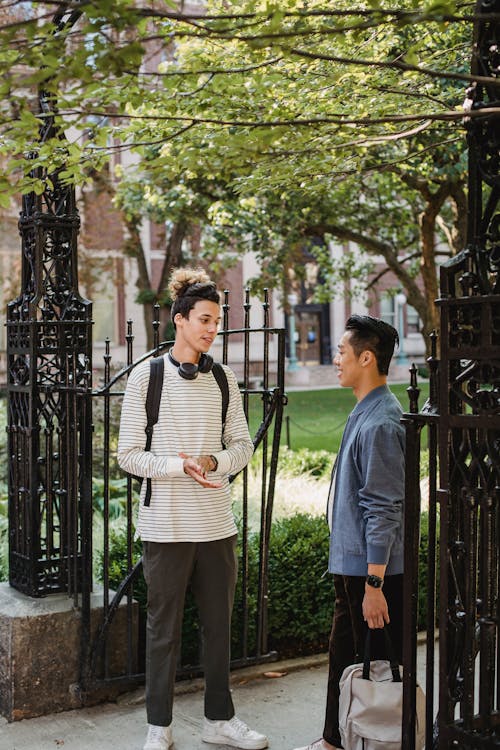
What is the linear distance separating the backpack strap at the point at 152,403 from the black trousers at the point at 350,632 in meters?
0.97

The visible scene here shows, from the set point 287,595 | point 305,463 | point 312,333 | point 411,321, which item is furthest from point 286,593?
point 411,321

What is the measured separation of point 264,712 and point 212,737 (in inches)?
21.9

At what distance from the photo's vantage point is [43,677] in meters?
4.93

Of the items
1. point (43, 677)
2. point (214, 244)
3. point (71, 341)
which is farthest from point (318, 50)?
point (214, 244)

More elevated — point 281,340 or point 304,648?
point 281,340

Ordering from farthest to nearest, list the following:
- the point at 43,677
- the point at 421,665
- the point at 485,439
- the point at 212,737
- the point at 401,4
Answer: the point at 401,4 < the point at 421,665 < the point at 43,677 < the point at 212,737 < the point at 485,439

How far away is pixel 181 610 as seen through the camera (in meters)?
4.41

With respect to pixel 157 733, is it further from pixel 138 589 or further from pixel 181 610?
pixel 138 589

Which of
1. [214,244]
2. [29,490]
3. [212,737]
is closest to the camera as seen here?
[212,737]

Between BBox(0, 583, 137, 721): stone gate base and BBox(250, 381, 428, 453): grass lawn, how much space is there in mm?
8612

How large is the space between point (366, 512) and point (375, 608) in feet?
1.29

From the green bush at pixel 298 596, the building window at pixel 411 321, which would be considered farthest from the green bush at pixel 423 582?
the building window at pixel 411 321

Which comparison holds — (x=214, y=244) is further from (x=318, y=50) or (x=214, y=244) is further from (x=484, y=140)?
(x=484, y=140)

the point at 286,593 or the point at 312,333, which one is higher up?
the point at 312,333
